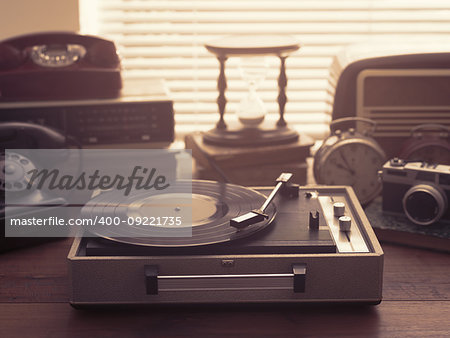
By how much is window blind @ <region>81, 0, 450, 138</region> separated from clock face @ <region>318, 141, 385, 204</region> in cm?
53

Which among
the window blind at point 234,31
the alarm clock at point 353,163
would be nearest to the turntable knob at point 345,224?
the alarm clock at point 353,163

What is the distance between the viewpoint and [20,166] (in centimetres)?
101

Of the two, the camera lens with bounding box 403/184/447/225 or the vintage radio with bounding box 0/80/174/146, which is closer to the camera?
the camera lens with bounding box 403/184/447/225

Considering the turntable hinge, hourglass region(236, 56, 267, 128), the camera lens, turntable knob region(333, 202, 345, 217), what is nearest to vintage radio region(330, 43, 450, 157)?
hourglass region(236, 56, 267, 128)

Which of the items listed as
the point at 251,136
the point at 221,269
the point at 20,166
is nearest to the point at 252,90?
the point at 251,136

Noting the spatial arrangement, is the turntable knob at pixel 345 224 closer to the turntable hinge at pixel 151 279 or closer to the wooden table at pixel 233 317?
the wooden table at pixel 233 317

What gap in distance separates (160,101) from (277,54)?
0.25 meters

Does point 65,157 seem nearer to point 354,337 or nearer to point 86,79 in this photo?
point 86,79

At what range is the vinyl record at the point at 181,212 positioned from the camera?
2.55 ft

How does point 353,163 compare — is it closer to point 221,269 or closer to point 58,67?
point 221,269

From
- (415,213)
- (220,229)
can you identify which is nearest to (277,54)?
(415,213)

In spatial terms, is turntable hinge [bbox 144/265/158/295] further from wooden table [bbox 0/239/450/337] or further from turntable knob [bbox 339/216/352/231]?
turntable knob [bbox 339/216/352/231]

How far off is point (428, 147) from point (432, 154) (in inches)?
0.6

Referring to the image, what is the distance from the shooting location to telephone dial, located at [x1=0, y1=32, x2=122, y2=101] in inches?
46.2
